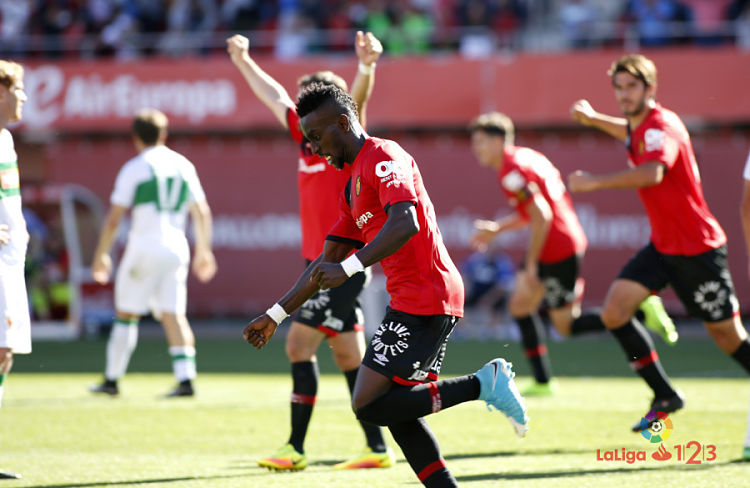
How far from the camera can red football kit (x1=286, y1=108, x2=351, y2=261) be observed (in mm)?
→ 6410

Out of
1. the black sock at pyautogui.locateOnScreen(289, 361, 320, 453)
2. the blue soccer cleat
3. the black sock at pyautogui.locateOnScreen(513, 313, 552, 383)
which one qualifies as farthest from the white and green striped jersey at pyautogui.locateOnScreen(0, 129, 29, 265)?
the black sock at pyautogui.locateOnScreen(513, 313, 552, 383)

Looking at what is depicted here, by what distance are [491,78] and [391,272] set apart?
13558 millimetres

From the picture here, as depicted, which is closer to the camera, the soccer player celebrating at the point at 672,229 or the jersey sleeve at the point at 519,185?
the soccer player celebrating at the point at 672,229

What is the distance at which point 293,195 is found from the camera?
60.8 ft

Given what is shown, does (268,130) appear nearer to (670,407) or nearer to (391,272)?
(670,407)

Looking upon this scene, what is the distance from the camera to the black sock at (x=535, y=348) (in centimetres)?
947

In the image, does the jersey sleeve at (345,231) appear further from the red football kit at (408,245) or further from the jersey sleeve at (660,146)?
the jersey sleeve at (660,146)

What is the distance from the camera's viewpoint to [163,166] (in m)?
9.46

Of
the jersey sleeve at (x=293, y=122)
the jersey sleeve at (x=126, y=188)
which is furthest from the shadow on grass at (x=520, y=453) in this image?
the jersey sleeve at (x=126, y=188)

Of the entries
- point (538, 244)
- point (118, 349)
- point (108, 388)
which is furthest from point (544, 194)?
point (108, 388)

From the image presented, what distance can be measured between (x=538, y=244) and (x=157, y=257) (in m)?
3.44

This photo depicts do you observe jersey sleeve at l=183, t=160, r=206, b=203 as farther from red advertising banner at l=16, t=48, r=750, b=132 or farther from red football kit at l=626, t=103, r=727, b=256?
red advertising banner at l=16, t=48, r=750, b=132

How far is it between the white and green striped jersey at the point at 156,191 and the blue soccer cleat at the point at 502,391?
517 centimetres

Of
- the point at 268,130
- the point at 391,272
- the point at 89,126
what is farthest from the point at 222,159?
the point at 391,272
